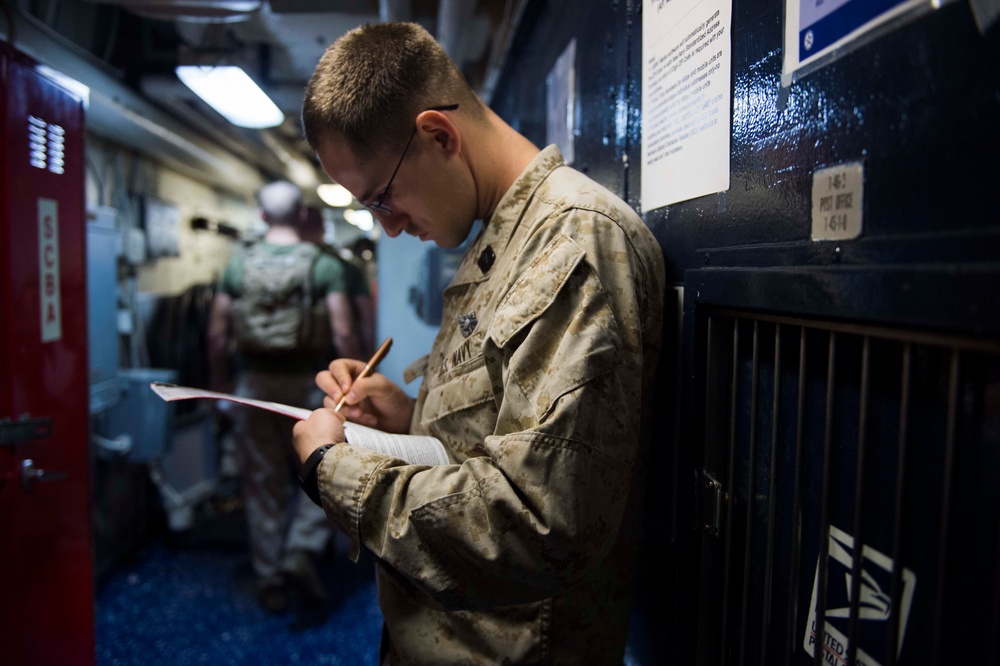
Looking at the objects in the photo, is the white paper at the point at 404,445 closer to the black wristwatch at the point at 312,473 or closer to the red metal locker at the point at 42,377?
the black wristwatch at the point at 312,473

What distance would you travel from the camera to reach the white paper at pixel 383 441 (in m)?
0.84

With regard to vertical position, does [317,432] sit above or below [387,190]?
below

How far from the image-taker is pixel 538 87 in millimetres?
2025

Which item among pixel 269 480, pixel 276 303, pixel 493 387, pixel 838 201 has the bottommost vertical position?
pixel 269 480

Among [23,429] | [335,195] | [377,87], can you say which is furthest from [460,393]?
[335,195]

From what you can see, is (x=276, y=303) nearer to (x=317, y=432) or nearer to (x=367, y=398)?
(x=367, y=398)

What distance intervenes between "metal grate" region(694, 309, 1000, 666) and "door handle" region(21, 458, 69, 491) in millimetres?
1584

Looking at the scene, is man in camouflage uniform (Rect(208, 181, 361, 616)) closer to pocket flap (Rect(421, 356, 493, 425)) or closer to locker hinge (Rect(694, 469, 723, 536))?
pocket flap (Rect(421, 356, 493, 425))

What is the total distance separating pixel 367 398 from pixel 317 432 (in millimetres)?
309

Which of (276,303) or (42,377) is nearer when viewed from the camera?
(42,377)

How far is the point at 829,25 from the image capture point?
541mm

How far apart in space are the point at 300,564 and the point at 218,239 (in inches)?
142

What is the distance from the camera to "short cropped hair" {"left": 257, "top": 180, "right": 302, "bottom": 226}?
2709mm

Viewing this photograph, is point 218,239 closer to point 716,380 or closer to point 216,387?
point 216,387
